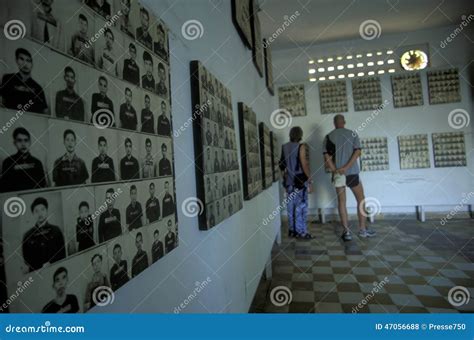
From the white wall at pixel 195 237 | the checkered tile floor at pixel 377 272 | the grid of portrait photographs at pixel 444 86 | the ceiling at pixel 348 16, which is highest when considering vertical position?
the ceiling at pixel 348 16

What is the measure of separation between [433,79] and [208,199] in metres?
3.98

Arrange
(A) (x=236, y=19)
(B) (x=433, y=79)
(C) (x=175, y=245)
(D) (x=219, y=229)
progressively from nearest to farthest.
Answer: (C) (x=175, y=245)
(D) (x=219, y=229)
(A) (x=236, y=19)
(B) (x=433, y=79)

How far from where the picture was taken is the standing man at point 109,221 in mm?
461

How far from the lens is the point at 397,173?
151 inches

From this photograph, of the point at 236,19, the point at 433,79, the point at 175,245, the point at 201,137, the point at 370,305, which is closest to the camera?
the point at 175,245

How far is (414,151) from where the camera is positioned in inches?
149

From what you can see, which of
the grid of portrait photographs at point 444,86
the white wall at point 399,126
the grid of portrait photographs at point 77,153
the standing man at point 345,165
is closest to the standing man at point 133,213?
the grid of portrait photographs at point 77,153

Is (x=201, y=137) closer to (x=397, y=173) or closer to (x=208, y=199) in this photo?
(x=208, y=199)

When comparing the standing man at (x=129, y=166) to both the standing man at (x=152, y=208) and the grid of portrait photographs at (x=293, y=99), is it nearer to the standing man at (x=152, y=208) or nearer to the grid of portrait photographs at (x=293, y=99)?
the standing man at (x=152, y=208)

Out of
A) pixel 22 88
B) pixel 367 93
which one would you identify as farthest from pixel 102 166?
pixel 367 93

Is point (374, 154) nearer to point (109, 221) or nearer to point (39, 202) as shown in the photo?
point (109, 221)

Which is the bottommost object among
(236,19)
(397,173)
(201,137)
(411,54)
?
(397,173)

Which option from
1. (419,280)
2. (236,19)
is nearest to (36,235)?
(236,19)

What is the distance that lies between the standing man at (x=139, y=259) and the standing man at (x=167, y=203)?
105 mm
